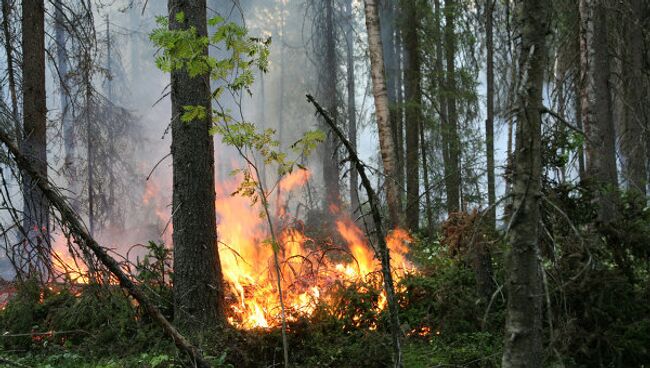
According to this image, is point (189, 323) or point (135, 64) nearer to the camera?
point (189, 323)

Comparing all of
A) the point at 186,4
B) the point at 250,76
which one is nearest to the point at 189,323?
the point at 250,76

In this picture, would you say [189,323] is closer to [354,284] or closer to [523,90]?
[354,284]

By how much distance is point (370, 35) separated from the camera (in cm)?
1062

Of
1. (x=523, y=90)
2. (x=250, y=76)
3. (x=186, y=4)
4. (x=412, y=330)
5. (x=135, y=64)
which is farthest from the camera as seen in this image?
(x=135, y=64)

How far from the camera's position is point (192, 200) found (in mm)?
6387

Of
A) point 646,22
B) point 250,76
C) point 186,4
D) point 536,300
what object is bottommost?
point 536,300

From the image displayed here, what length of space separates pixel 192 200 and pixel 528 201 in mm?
4540

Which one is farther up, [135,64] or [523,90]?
[135,64]

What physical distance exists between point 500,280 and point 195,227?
4.14m

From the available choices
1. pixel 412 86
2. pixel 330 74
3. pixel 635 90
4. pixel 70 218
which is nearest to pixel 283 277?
pixel 70 218

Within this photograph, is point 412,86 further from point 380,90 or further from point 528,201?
point 528,201

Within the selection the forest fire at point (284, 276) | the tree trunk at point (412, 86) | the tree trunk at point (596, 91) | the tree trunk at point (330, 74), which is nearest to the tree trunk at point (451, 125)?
the tree trunk at point (412, 86)

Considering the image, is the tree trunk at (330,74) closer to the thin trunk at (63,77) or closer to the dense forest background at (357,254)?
the dense forest background at (357,254)

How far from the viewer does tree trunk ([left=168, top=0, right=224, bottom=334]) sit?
6.32 metres
